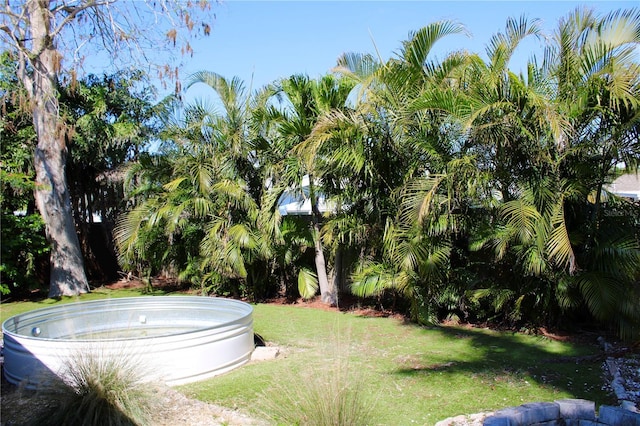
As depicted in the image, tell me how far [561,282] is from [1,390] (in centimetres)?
752

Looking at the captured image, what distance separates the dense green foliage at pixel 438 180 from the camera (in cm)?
784

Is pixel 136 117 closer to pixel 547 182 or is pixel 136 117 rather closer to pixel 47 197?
pixel 47 197

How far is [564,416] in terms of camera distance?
4.24 meters

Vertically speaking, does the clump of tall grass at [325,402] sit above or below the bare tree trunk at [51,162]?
below


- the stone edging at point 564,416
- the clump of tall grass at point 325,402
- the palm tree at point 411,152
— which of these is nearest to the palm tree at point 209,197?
the palm tree at point 411,152

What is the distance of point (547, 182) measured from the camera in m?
8.13

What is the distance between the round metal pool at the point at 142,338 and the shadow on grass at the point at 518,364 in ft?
7.18

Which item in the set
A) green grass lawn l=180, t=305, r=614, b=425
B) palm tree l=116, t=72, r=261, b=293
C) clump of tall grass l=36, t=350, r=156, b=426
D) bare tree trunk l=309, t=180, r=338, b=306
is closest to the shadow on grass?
green grass lawn l=180, t=305, r=614, b=425

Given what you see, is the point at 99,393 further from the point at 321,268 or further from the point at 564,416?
the point at 321,268

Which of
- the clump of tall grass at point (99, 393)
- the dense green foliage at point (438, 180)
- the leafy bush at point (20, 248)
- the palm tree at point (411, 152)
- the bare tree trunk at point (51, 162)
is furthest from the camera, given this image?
the bare tree trunk at point (51, 162)

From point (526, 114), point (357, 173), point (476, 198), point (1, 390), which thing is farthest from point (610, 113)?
point (1, 390)

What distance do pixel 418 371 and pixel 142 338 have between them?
3.24m

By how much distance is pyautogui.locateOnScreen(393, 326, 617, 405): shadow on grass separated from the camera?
228 inches

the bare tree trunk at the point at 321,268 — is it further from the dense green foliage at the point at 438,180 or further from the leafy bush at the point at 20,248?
the leafy bush at the point at 20,248
